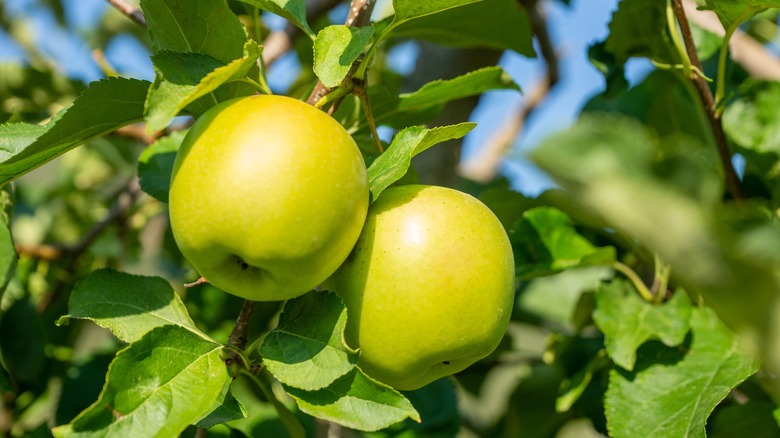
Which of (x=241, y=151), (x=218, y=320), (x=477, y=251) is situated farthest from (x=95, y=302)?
(x=218, y=320)

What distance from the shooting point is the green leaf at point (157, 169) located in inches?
39.9

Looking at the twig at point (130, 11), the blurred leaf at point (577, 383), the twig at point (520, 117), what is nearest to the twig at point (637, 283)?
the blurred leaf at point (577, 383)

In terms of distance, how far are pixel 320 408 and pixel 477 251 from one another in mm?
219

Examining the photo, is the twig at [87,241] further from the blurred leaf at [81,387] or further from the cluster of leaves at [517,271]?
the blurred leaf at [81,387]

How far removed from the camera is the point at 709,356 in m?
1.01

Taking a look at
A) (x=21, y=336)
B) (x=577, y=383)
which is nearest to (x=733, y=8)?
(x=577, y=383)

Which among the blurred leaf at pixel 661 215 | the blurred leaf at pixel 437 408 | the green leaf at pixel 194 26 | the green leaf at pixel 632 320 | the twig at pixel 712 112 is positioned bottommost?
the blurred leaf at pixel 437 408

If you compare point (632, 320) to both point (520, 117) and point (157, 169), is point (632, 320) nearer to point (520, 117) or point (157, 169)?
point (157, 169)

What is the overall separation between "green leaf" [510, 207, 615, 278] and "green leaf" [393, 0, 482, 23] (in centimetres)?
42

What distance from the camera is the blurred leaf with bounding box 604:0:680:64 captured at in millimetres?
1123

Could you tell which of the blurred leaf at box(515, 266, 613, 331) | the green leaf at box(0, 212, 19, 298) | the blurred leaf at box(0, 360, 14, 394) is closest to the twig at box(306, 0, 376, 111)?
the green leaf at box(0, 212, 19, 298)

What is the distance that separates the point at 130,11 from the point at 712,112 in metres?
0.82

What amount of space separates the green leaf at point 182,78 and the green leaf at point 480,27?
1.31 feet

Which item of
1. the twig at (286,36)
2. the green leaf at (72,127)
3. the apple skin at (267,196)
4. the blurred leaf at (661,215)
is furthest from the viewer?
the twig at (286,36)
